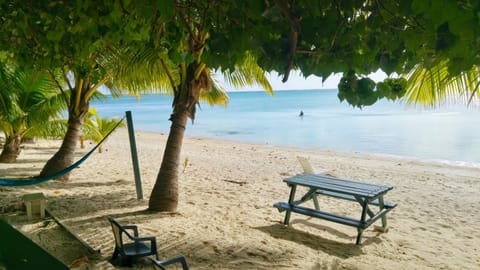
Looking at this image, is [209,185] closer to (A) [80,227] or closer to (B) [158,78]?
(B) [158,78]

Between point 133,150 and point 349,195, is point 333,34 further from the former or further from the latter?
point 133,150

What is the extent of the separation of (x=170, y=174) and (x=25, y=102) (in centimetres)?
408

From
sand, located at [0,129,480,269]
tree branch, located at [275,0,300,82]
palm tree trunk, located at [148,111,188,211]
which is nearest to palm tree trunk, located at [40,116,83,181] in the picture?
sand, located at [0,129,480,269]

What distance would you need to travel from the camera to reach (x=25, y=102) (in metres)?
6.60

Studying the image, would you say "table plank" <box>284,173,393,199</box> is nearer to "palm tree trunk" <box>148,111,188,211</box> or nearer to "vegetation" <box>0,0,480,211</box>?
"palm tree trunk" <box>148,111,188,211</box>

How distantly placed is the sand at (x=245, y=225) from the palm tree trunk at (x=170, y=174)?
0.49 feet

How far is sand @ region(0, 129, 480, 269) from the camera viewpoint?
9.86 feet

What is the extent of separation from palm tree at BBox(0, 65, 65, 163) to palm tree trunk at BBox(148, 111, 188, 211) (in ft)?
11.1

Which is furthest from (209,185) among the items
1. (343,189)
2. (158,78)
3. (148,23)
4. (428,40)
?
(428,40)

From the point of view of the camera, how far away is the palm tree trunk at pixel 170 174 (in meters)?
4.20

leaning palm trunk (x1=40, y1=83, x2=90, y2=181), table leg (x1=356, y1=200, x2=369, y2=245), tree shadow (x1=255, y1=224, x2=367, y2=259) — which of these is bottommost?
tree shadow (x1=255, y1=224, x2=367, y2=259)

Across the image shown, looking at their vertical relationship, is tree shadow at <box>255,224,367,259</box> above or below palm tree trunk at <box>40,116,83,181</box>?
below

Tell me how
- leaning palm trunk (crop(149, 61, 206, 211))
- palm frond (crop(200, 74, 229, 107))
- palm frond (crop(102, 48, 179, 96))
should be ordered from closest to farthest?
leaning palm trunk (crop(149, 61, 206, 211)) < palm frond (crop(102, 48, 179, 96)) < palm frond (crop(200, 74, 229, 107))

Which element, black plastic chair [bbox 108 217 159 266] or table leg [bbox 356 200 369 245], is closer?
black plastic chair [bbox 108 217 159 266]
